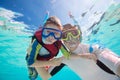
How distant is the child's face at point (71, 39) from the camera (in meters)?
3.50

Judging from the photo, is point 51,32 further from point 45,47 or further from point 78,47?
point 78,47

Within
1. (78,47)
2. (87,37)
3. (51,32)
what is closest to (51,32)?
(51,32)

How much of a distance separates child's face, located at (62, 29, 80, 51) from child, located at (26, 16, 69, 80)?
0.14m

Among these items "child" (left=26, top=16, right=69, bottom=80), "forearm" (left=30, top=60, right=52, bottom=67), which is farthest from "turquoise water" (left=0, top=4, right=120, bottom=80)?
"forearm" (left=30, top=60, right=52, bottom=67)

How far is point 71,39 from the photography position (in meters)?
3.49

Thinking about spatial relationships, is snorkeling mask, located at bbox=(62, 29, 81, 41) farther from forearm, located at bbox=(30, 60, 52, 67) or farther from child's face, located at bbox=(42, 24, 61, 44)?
forearm, located at bbox=(30, 60, 52, 67)

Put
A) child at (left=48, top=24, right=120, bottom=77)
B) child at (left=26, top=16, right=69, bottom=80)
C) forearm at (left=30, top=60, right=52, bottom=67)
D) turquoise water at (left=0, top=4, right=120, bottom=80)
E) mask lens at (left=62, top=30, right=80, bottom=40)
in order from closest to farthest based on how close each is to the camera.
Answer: forearm at (left=30, top=60, right=52, bottom=67) < child at (left=26, top=16, right=69, bottom=80) < child at (left=48, top=24, right=120, bottom=77) < mask lens at (left=62, top=30, right=80, bottom=40) < turquoise water at (left=0, top=4, right=120, bottom=80)

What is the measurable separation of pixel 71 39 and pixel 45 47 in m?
0.51

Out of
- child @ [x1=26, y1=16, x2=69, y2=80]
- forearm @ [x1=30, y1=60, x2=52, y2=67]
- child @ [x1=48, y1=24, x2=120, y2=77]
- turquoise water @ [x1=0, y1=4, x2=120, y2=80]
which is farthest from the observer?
turquoise water @ [x1=0, y1=4, x2=120, y2=80]

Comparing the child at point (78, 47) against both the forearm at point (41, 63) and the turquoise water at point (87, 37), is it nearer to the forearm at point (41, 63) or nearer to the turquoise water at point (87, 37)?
the forearm at point (41, 63)

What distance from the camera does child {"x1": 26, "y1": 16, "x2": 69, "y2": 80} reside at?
120 inches

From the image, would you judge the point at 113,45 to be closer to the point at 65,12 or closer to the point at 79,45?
the point at 65,12

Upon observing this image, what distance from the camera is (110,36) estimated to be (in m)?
15.1

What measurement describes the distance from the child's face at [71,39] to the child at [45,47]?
5.7 inches
